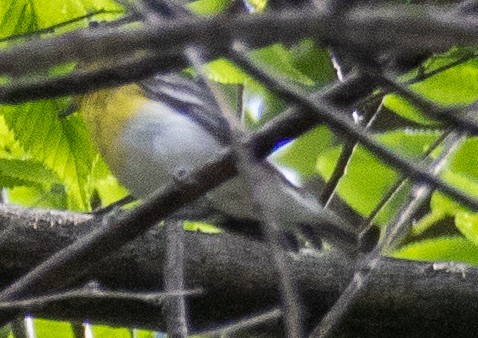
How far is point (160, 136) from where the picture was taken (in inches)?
92.2

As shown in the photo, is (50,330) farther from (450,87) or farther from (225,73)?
(450,87)

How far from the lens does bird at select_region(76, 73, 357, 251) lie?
2221 mm

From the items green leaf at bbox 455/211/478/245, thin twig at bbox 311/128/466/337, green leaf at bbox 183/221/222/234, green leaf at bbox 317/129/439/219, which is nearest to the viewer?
thin twig at bbox 311/128/466/337

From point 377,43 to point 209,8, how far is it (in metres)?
1.19

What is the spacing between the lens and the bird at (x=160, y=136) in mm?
2221

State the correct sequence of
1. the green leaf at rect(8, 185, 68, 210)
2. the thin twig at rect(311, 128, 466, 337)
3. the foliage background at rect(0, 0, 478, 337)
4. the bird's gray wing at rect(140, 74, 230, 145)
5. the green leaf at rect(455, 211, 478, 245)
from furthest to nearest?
the bird's gray wing at rect(140, 74, 230, 145)
the green leaf at rect(8, 185, 68, 210)
the foliage background at rect(0, 0, 478, 337)
the green leaf at rect(455, 211, 478, 245)
the thin twig at rect(311, 128, 466, 337)

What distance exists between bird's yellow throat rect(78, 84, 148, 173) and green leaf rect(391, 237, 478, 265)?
3.26 ft

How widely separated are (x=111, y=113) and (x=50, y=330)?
0.86 meters

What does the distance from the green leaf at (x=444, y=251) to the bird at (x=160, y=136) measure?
0.60 metres

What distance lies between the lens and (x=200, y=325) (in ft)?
4.78

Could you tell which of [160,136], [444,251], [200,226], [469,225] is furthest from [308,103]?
[160,136]

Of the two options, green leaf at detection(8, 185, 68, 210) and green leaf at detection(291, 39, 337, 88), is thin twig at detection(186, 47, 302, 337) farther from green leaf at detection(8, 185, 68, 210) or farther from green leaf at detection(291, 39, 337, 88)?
green leaf at detection(8, 185, 68, 210)

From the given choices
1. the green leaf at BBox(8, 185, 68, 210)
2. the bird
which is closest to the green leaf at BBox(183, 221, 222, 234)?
the bird

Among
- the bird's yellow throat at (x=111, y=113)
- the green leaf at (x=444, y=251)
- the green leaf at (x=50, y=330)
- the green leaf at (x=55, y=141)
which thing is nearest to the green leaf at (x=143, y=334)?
the green leaf at (x=50, y=330)
